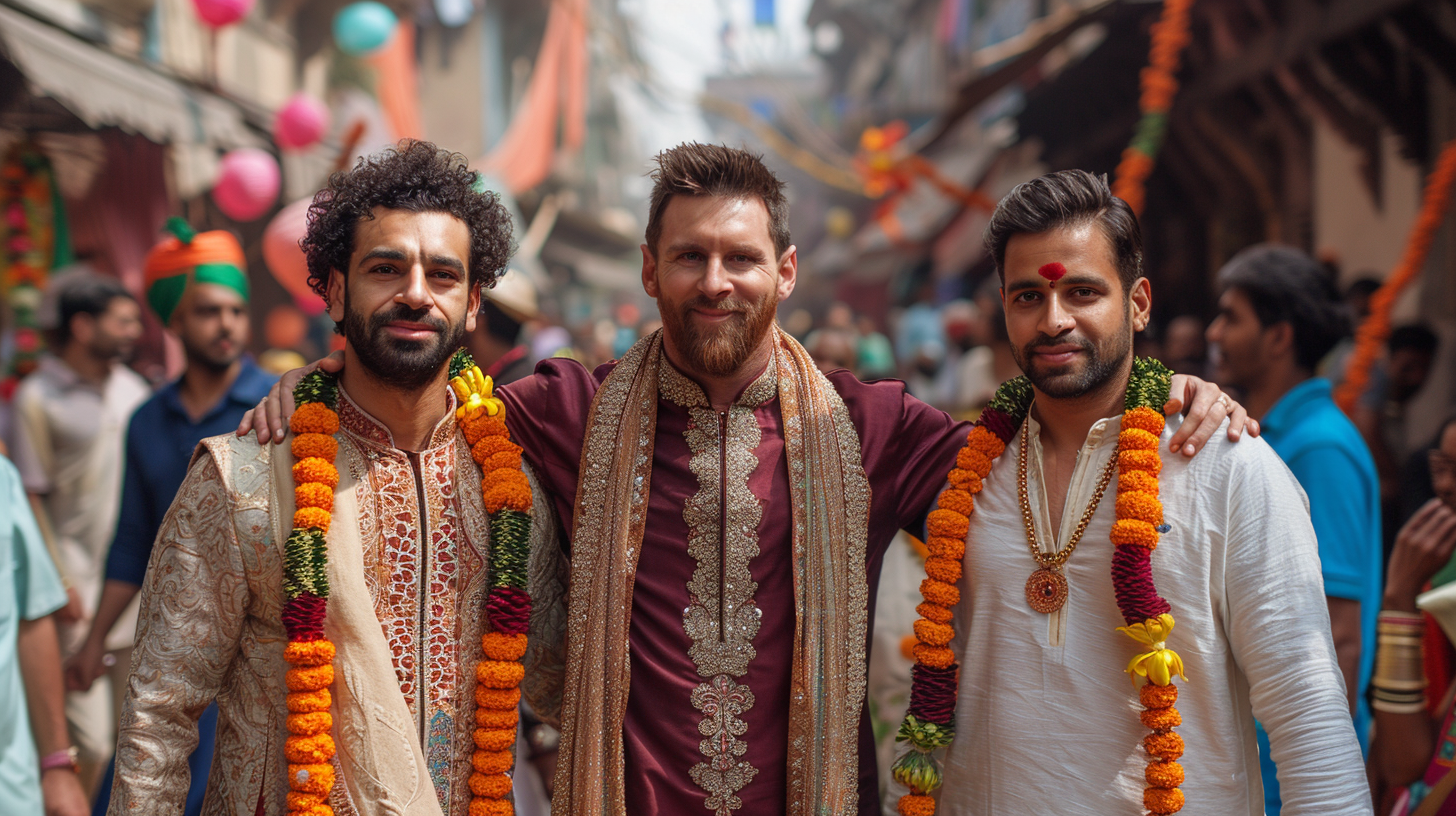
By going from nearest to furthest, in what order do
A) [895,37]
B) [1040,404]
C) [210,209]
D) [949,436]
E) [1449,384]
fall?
[1040,404], [949,436], [1449,384], [210,209], [895,37]

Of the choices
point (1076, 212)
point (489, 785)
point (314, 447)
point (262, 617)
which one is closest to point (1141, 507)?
point (1076, 212)

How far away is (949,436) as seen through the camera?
2.75m

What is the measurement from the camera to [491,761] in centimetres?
237

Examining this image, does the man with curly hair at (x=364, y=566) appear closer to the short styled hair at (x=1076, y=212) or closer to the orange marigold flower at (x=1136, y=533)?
the short styled hair at (x=1076, y=212)

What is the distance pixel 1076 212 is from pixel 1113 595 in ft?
2.71

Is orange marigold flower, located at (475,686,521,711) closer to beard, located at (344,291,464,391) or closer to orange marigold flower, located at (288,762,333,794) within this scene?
orange marigold flower, located at (288,762,333,794)

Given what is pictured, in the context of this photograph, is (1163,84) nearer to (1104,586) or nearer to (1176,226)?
(1176,226)

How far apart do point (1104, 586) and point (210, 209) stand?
9.12m

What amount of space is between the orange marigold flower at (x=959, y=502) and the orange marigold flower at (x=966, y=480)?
0.05 feet

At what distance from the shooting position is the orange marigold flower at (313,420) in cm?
238

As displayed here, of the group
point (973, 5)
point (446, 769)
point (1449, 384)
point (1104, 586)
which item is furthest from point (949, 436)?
point (973, 5)

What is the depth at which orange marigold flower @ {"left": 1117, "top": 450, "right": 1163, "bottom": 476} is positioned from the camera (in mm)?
2295

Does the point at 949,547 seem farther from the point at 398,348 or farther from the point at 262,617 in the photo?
the point at 262,617

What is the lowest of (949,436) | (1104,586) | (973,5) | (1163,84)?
(1104,586)
